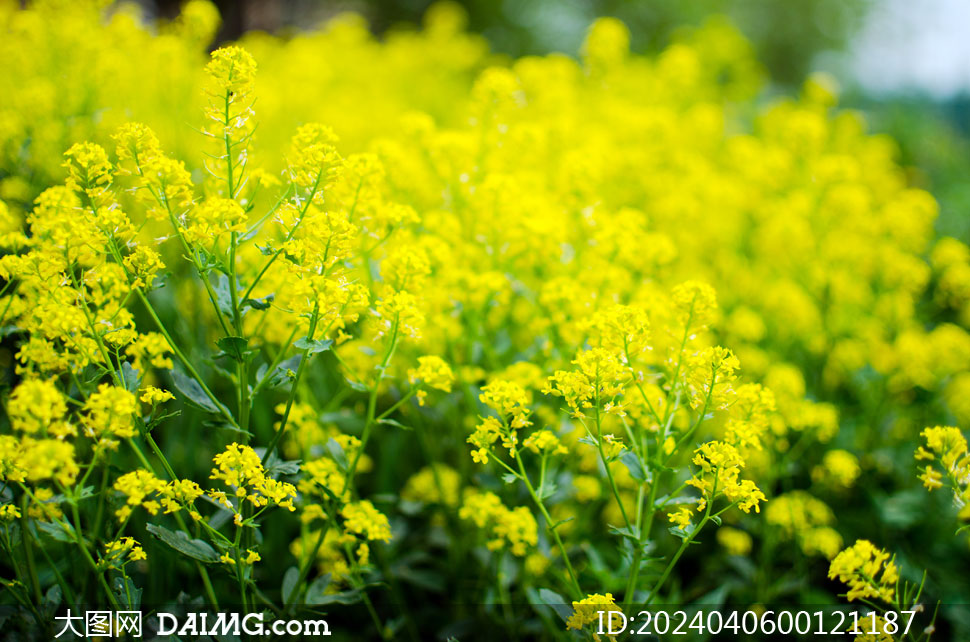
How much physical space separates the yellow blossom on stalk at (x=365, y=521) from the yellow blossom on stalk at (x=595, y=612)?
0.61 m

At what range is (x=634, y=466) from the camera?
1.91m

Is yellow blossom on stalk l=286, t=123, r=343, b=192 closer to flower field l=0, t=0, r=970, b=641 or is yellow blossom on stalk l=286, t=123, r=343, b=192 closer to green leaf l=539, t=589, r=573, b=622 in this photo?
flower field l=0, t=0, r=970, b=641

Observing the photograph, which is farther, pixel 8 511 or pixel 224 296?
pixel 224 296

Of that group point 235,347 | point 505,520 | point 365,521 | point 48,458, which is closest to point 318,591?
point 365,521

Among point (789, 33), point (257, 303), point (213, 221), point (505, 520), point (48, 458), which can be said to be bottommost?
point (505, 520)

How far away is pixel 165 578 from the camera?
8.11 feet

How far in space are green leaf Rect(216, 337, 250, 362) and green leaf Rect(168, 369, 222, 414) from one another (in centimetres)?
16

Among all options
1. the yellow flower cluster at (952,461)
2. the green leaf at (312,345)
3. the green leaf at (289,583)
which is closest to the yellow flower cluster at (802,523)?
the yellow flower cluster at (952,461)

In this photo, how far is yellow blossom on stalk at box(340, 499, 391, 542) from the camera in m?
2.02

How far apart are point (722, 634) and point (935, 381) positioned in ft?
6.05

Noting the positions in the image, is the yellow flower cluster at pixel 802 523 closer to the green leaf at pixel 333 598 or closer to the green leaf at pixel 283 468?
the green leaf at pixel 333 598

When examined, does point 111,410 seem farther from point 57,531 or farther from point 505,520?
point 505,520

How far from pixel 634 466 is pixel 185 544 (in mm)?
1203

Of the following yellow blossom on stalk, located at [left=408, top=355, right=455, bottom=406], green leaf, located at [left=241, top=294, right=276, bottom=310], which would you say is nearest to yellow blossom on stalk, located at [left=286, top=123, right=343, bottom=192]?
green leaf, located at [left=241, top=294, right=276, bottom=310]
